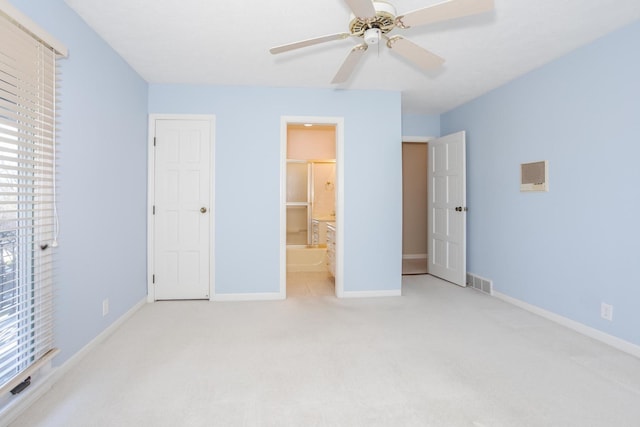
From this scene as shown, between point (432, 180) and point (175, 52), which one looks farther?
point (432, 180)

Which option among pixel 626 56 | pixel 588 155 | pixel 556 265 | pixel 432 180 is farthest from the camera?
pixel 432 180

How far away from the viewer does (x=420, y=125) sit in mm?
5199

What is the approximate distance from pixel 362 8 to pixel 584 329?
3.07m

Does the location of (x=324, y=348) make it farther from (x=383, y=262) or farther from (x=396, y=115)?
(x=396, y=115)

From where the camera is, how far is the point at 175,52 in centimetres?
301

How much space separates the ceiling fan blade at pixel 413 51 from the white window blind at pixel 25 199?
1993 millimetres

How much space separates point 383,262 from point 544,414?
2.38 m

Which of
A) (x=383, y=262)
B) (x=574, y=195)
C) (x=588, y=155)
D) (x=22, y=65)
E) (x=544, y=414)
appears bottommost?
(x=544, y=414)

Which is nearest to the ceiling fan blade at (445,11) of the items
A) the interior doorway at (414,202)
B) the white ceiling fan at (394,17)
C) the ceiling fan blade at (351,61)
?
the white ceiling fan at (394,17)

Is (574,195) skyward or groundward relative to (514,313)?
skyward

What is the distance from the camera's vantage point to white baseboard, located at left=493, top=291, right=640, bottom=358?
8.30 feet

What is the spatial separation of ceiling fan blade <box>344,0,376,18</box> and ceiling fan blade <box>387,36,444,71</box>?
0.32 metres

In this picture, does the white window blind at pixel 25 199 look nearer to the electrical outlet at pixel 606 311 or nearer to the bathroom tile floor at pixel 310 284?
the bathroom tile floor at pixel 310 284

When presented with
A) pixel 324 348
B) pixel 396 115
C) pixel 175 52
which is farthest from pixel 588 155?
pixel 175 52
